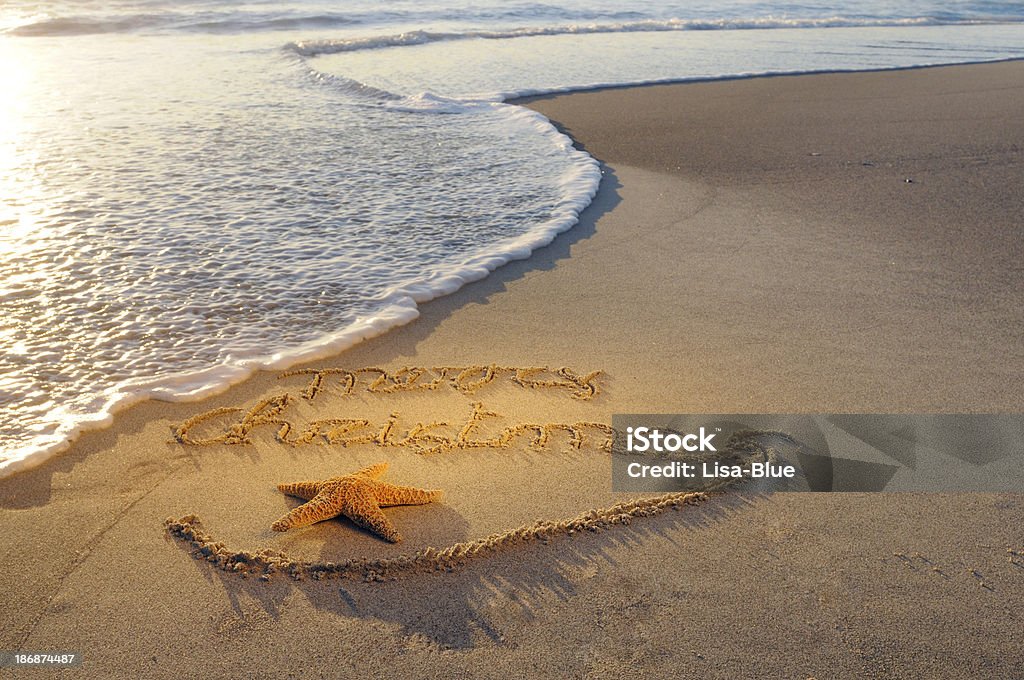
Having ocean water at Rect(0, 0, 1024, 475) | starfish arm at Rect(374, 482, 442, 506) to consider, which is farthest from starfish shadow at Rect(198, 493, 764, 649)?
ocean water at Rect(0, 0, 1024, 475)

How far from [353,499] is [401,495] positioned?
0.18m

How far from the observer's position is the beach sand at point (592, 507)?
2412 mm

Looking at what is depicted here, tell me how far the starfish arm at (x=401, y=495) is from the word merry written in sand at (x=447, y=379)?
2.79 ft

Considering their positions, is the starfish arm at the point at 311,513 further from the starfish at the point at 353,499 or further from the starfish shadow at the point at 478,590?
the starfish shadow at the point at 478,590

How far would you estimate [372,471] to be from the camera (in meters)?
3.07

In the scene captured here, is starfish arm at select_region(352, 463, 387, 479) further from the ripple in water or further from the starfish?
the ripple in water

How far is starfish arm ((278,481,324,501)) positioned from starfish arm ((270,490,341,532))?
0.08 m

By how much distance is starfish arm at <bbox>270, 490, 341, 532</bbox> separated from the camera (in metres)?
2.82

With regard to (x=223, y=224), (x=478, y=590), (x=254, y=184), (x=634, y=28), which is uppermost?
(x=634, y=28)

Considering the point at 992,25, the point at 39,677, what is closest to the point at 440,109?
the point at 39,677

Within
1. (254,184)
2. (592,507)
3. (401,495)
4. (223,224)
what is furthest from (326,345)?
(254,184)

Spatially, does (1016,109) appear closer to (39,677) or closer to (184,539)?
(184,539)

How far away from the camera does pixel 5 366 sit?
3.80 meters

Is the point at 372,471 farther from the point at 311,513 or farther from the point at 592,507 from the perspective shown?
the point at 592,507
